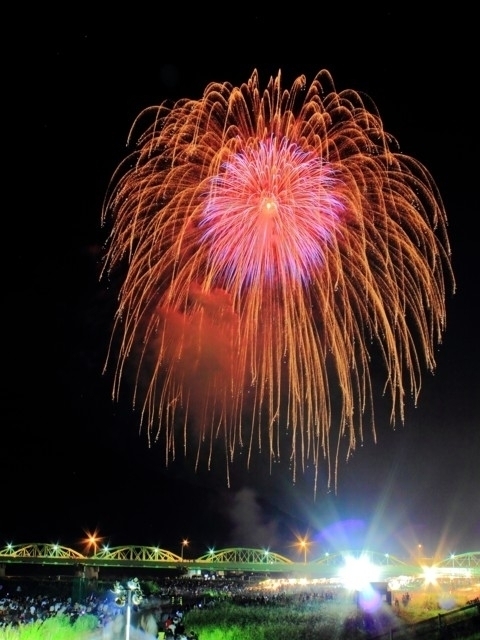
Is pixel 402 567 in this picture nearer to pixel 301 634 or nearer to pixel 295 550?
pixel 301 634

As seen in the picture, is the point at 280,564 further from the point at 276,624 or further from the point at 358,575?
the point at 276,624

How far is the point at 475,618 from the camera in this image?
21344 mm

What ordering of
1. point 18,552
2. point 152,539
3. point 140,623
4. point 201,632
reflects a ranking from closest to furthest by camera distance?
point 140,623
point 201,632
point 18,552
point 152,539

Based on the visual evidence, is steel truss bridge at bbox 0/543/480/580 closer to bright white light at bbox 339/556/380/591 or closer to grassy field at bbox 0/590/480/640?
bright white light at bbox 339/556/380/591

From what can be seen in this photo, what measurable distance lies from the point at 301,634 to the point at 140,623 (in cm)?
549

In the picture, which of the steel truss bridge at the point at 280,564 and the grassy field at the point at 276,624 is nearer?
the grassy field at the point at 276,624

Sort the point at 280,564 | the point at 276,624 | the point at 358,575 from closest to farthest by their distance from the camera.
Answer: the point at 276,624
the point at 358,575
the point at 280,564

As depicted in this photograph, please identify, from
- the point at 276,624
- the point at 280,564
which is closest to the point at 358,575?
the point at 276,624

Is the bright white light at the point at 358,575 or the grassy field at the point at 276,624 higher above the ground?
the bright white light at the point at 358,575

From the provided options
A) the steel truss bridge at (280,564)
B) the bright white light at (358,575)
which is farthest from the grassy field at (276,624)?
the steel truss bridge at (280,564)

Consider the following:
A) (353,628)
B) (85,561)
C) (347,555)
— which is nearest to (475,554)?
(347,555)

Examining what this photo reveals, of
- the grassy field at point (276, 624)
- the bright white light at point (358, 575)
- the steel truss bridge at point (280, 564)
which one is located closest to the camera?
the grassy field at point (276, 624)

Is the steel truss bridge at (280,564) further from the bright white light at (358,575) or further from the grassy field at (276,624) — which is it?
the grassy field at (276,624)

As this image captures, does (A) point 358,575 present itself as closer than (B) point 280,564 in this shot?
Yes
